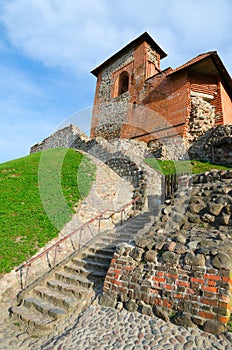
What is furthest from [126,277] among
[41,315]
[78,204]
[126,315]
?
[78,204]

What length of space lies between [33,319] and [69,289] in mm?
841

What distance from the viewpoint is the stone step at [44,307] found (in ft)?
14.2

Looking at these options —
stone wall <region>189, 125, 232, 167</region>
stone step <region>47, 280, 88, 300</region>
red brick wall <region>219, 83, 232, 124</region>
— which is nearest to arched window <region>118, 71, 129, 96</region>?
red brick wall <region>219, 83, 232, 124</region>

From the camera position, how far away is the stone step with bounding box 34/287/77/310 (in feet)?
14.7

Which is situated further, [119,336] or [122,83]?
[122,83]

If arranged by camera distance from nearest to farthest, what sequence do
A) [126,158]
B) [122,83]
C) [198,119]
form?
[126,158] → [198,119] → [122,83]

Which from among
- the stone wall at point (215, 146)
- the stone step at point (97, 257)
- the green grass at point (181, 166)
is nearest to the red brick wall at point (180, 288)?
the stone step at point (97, 257)

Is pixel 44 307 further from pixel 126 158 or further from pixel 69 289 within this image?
pixel 126 158

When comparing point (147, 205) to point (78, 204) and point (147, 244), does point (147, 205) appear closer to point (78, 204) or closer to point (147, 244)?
point (78, 204)

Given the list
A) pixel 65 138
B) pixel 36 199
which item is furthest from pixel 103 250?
pixel 65 138

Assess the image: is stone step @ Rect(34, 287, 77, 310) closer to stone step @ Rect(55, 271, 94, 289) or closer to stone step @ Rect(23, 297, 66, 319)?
stone step @ Rect(23, 297, 66, 319)

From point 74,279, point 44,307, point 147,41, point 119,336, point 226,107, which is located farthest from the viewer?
point 147,41

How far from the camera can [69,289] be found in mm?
4898

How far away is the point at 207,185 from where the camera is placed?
5824 mm
